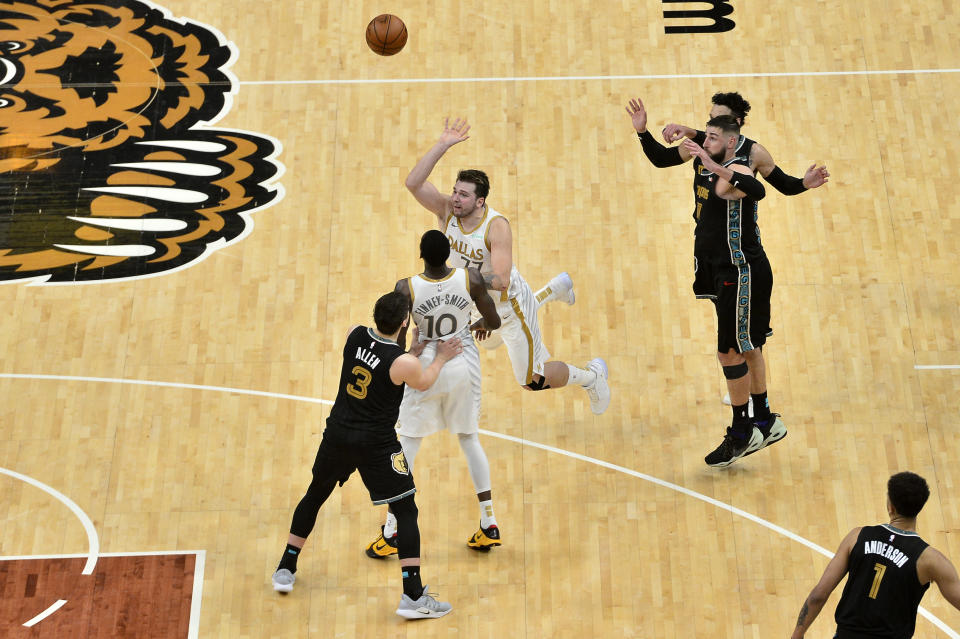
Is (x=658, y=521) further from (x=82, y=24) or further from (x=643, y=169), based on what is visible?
(x=82, y=24)

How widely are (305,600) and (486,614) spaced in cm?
113

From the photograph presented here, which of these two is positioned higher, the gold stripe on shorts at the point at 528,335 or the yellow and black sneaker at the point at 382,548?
the gold stripe on shorts at the point at 528,335

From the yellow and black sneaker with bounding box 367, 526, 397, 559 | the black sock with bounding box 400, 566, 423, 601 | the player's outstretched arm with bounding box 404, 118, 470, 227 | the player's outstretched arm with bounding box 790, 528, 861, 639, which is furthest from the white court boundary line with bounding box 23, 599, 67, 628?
the player's outstretched arm with bounding box 790, 528, 861, 639

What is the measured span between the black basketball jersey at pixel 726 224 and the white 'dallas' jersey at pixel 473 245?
1336 millimetres

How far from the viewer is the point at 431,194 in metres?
7.53

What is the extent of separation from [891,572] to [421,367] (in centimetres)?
275

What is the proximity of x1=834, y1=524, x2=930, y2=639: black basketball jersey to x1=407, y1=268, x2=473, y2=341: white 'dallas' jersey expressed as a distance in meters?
2.63

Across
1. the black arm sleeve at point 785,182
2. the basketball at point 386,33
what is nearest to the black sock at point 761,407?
the black arm sleeve at point 785,182

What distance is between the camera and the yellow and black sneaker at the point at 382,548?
7.32 metres

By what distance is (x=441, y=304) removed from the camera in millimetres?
6859

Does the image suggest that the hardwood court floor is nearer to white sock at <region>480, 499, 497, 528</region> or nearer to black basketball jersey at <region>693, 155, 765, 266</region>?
white sock at <region>480, 499, 497, 528</region>

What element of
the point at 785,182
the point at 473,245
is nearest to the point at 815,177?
the point at 785,182

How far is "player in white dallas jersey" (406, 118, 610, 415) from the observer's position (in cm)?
736

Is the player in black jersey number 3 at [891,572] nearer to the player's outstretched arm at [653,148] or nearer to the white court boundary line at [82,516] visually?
the player's outstretched arm at [653,148]
